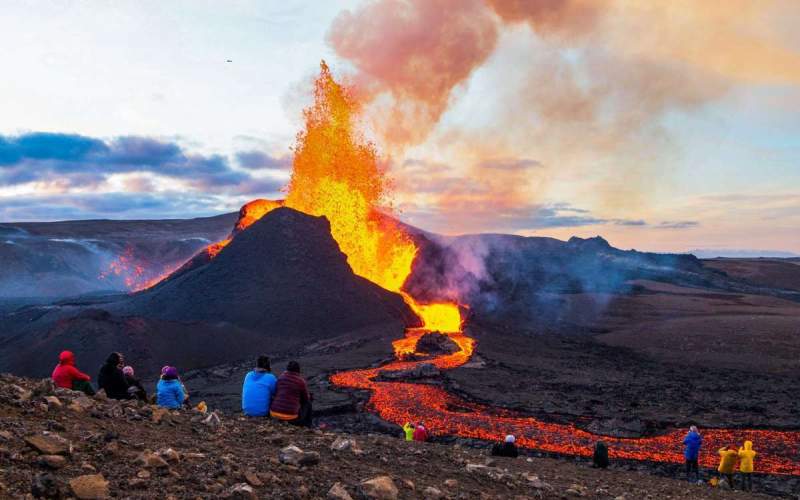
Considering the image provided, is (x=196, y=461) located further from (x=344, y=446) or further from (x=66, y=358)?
(x=66, y=358)

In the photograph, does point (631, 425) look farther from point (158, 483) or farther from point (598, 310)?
point (598, 310)

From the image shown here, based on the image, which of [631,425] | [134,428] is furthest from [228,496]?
[631,425]

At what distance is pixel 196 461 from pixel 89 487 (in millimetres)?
1448

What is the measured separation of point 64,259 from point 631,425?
402 ft

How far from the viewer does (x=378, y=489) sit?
596 centimetres

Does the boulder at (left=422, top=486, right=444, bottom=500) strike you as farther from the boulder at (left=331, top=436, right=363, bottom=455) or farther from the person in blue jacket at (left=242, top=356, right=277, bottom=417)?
the person in blue jacket at (left=242, top=356, right=277, bottom=417)

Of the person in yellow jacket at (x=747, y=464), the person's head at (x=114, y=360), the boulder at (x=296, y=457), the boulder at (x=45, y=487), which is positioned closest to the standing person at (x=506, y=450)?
the person in yellow jacket at (x=747, y=464)

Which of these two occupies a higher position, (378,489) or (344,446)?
(378,489)

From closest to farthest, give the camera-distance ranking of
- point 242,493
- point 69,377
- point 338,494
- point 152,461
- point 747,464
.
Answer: point 242,493 → point 152,461 → point 338,494 → point 69,377 → point 747,464

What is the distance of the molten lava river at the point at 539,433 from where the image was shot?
738 inches

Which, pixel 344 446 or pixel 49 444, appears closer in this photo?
pixel 49 444

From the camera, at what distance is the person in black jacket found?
1073 centimetres

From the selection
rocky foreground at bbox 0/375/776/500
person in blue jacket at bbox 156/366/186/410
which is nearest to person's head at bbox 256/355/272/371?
rocky foreground at bbox 0/375/776/500

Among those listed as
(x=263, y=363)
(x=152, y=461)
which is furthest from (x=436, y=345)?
(x=152, y=461)
